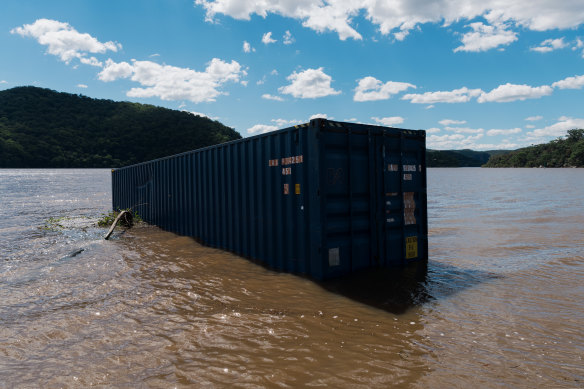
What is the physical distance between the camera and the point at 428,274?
7176 mm

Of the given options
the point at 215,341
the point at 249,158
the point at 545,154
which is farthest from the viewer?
the point at 545,154

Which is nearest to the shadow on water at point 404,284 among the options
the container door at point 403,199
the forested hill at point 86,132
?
the container door at point 403,199

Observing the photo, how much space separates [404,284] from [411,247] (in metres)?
1.51

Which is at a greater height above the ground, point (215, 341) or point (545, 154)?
point (545, 154)

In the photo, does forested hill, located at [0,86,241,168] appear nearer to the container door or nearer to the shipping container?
the shipping container

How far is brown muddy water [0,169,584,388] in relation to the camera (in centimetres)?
350

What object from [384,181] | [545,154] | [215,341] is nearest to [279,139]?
[384,181]

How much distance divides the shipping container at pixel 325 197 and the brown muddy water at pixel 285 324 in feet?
1.86

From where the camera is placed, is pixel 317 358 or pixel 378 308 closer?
pixel 317 358

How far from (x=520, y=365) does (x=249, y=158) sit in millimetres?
6371

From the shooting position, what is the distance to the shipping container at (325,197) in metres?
6.49

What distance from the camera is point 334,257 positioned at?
6543 millimetres

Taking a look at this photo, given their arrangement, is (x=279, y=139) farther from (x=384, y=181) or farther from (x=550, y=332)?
(x=550, y=332)

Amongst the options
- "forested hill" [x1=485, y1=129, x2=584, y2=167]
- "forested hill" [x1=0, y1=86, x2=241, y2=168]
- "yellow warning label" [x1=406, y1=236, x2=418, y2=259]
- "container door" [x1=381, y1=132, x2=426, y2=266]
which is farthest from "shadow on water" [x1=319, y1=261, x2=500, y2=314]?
"forested hill" [x1=485, y1=129, x2=584, y2=167]
